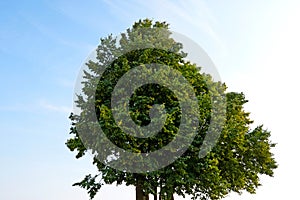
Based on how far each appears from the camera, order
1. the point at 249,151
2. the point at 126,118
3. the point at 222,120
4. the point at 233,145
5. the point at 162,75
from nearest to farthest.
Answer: the point at 126,118 < the point at 162,75 < the point at 222,120 < the point at 233,145 < the point at 249,151

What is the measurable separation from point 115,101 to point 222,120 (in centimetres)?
935

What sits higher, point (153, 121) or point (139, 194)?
point (153, 121)

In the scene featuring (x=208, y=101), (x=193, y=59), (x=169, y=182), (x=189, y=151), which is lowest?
(x=169, y=182)

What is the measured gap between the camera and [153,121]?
26.7 meters

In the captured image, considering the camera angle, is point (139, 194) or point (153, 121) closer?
point (153, 121)

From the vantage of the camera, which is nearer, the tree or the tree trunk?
the tree

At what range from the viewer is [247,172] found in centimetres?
3712

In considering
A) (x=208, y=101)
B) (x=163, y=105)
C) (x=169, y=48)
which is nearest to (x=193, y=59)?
(x=169, y=48)

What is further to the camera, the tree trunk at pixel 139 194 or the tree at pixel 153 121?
the tree trunk at pixel 139 194

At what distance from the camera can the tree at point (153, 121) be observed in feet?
Result: 88.2

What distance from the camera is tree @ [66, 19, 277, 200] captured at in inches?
1059

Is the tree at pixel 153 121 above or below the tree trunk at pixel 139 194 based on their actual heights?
above

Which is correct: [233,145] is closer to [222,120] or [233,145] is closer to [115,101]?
[222,120]

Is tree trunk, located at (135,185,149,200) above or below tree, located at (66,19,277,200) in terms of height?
below
